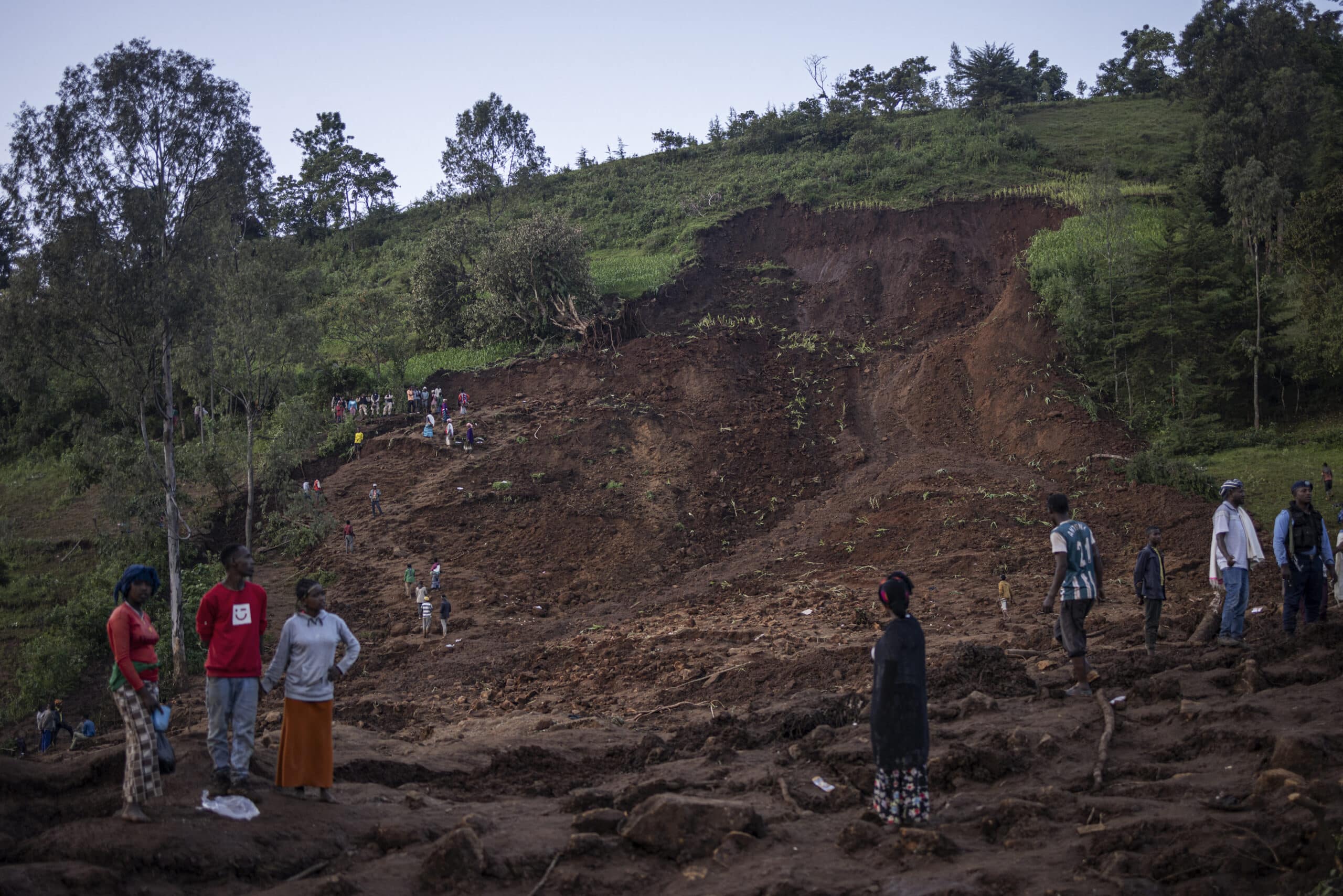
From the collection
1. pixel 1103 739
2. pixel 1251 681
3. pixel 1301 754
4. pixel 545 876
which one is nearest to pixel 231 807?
pixel 545 876

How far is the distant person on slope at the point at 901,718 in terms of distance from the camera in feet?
17.1

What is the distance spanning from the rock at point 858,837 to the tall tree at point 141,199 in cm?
1410

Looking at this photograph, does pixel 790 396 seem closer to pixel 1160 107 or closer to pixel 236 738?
pixel 236 738

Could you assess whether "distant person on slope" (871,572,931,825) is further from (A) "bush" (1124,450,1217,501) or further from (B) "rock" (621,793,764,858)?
(A) "bush" (1124,450,1217,501)

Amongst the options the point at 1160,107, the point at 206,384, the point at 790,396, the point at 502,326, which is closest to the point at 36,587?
the point at 206,384

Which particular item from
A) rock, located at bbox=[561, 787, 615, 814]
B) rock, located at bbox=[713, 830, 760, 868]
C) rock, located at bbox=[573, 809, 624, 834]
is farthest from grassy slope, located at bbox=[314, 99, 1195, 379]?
rock, located at bbox=[713, 830, 760, 868]

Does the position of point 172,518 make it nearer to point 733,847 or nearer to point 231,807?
point 231,807

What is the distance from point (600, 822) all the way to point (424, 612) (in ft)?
39.8

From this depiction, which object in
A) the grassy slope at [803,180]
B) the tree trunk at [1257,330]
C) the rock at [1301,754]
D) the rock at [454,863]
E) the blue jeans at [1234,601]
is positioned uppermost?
the grassy slope at [803,180]

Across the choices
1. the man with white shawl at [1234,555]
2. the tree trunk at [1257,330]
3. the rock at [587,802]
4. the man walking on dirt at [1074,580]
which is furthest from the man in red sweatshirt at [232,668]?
the tree trunk at [1257,330]

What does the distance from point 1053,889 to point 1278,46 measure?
42.4m

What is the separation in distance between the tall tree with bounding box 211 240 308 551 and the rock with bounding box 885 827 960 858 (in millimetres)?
19131

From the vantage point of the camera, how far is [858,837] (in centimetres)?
512

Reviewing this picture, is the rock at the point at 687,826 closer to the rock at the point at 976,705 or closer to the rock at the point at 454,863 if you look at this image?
the rock at the point at 454,863
